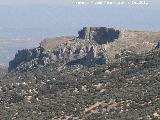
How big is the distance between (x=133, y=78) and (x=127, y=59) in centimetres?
1554

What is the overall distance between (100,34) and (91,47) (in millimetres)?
17342

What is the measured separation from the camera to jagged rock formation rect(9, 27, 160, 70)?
131 meters

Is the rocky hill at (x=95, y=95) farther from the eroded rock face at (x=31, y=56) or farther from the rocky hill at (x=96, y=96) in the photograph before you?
the eroded rock face at (x=31, y=56)

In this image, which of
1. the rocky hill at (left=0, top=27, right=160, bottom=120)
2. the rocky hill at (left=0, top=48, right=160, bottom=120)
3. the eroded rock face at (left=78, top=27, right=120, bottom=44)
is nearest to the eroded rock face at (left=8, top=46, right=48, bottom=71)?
the eroded rock face at (left=78, top=27, right=120, bottom=44)

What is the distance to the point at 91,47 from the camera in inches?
5472

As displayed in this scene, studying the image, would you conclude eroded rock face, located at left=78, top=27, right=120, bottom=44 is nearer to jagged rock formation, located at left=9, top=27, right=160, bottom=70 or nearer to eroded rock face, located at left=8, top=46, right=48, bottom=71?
jagged rock formation, located at left=9, top=27, right=160, bottom=70

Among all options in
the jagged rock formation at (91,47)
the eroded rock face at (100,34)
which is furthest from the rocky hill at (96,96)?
the eroded rock face at (100,34)

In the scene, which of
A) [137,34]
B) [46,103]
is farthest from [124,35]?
[46,103]

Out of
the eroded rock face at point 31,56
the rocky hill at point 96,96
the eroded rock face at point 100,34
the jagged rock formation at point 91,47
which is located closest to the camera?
the rocky hill at point 96,96

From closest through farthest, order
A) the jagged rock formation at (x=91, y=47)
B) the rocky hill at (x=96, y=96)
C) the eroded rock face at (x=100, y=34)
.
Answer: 1. the rocky hill at (x=96, y=96)
2. the jagged rock formation at (x=91, y=47)
3. the eroded rock face at (x=100, y=34)

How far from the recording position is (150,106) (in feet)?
159

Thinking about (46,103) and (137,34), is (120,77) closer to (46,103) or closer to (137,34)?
(46,103)

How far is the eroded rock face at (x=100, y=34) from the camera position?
149 metres

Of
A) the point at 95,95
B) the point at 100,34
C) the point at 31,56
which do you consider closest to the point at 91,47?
the point at 100,34
